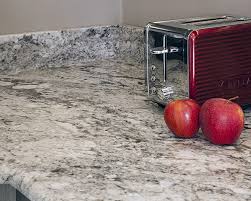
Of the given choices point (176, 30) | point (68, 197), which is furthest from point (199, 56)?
point (68, 197)

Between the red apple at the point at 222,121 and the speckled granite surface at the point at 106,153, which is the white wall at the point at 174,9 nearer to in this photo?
the speckled granite surface at the point at 106,153

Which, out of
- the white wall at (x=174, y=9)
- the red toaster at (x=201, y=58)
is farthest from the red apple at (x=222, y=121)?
the white wall at (x=174, y=9)

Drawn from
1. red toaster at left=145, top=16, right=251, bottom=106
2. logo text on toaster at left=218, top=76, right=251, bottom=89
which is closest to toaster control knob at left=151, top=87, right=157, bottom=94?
red toaster at left=145, top=16, right=251, bottom=106

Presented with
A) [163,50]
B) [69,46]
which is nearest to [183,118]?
[163,50]

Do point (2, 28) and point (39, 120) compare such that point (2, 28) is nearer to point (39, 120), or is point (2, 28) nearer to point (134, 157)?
point (39, 120)

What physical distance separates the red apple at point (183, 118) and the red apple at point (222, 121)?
30 mm

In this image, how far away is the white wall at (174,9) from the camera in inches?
52.8

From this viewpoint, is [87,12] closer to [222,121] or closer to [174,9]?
[174,9]

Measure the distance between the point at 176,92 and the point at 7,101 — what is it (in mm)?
443

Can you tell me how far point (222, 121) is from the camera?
3.04ft

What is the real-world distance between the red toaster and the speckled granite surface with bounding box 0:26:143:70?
574mm

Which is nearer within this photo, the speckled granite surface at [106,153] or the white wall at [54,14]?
the speckled granite surface at [106,153]

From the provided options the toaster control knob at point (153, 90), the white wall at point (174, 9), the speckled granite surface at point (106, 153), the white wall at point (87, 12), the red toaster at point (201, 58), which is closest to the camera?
the speckled granite surface at point (106, 153)

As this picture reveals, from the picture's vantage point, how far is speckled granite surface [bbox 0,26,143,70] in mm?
1601
